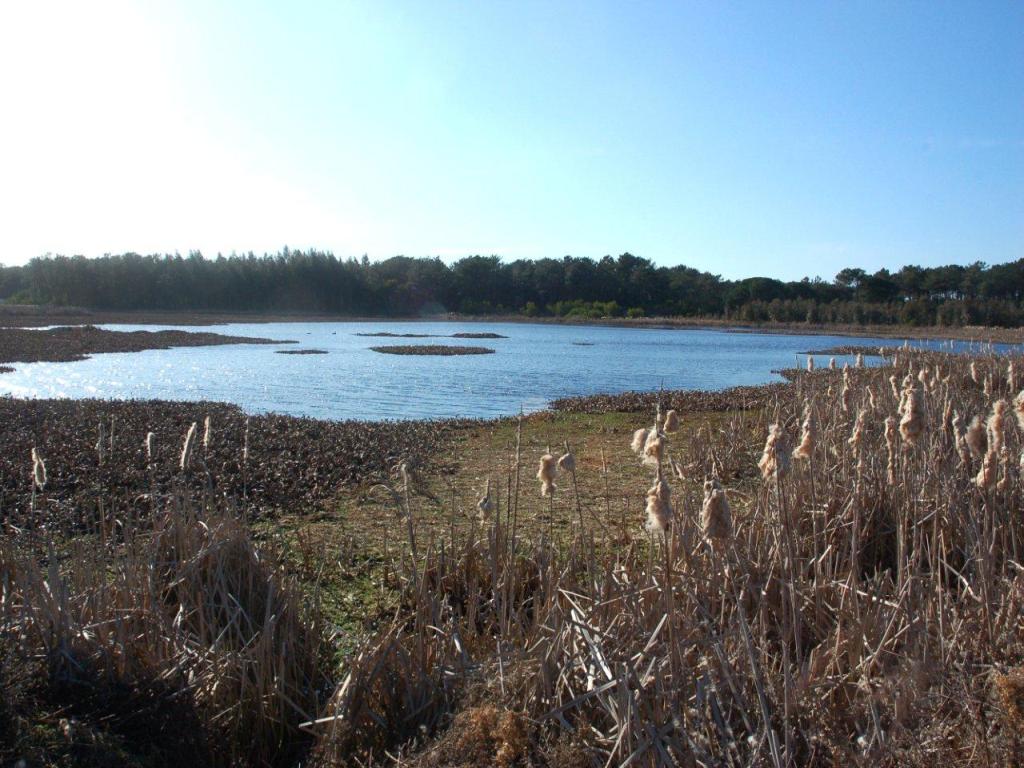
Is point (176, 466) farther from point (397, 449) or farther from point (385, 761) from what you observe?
point (385, 761)

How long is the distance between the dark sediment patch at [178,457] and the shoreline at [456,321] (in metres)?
39.7

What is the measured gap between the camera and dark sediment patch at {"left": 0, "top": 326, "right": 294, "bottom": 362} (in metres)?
30.5

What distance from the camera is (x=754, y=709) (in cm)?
261

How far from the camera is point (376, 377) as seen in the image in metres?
26.0

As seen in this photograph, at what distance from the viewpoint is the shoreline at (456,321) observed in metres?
57.5

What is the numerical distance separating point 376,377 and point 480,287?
83.4 meters

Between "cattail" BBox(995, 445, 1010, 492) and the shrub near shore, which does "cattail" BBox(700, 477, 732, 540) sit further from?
"cattail" BBox(995, 445, 1010, 492)

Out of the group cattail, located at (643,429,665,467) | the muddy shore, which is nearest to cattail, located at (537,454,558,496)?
cattail, located at (643,429,665,467)

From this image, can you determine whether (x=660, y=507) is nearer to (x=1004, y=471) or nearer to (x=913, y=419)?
(x=913, y=419)

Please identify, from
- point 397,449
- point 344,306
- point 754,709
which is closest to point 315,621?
point 754,709

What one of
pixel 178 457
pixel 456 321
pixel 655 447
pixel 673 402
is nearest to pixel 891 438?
pixel 655 447

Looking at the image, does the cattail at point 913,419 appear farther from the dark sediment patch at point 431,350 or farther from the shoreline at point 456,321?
the shoreline at point 456,321

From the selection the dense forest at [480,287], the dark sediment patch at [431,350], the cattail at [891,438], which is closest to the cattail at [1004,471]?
the cattail at [891,438]

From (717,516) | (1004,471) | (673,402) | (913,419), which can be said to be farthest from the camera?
(673,402)
